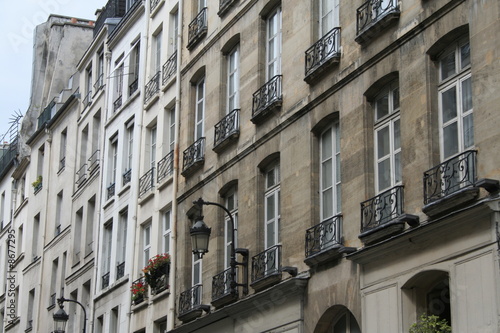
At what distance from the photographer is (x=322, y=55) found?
20.7 metres

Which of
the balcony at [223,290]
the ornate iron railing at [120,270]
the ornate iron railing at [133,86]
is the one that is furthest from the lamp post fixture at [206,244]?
the ornate iron railing at [133,86]

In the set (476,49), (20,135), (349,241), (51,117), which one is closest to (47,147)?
(51,117)

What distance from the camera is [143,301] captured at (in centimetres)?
2908

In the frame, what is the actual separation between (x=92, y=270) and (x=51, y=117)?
10.2 metres

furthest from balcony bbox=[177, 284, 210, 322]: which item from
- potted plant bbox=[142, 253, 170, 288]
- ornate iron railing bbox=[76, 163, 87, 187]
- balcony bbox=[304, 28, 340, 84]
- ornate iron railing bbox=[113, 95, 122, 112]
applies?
ornate iron railing bbox=[76, 163, 87, 187]

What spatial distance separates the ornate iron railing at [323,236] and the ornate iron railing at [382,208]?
2.94 feet

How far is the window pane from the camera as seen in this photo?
653 inches

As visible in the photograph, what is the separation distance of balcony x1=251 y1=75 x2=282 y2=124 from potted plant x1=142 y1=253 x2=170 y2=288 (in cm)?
559

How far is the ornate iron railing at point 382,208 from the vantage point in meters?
17.4

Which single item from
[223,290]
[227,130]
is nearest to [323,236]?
[223,290]

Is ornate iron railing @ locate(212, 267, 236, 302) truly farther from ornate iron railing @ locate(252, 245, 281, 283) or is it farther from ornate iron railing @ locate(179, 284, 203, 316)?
ornate iron railing @ locate(252, 245, 281, 283)

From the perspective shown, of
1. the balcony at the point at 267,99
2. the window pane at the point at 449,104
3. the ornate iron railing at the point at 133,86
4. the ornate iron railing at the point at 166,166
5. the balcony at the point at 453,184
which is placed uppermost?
the ornate iron railing at the point at 133,86

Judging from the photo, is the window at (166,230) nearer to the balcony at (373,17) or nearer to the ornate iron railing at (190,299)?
the ornate iron railing at (190,299)

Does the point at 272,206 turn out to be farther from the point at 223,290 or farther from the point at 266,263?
the point at 223,290
